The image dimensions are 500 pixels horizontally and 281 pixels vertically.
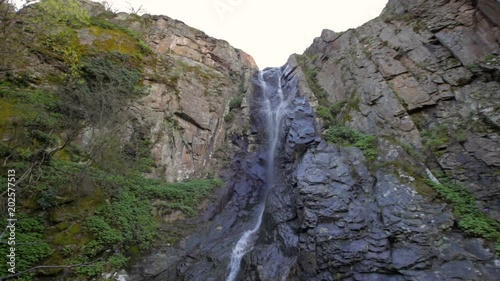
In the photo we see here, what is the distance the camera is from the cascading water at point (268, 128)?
9734mm

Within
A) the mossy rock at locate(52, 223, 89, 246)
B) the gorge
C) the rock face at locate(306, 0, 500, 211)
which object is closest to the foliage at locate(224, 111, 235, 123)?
the gorge

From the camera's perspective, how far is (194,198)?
11938mm

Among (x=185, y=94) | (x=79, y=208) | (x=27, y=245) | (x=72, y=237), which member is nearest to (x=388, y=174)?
(x=72, y=237)

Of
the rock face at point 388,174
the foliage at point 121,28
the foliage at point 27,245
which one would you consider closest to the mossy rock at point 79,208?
the foliage at point 27,245

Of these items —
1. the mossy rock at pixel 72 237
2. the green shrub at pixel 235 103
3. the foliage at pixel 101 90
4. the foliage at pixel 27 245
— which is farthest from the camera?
the green shrub at pixel 235 103

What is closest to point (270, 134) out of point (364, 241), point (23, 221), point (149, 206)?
point (149, 206)

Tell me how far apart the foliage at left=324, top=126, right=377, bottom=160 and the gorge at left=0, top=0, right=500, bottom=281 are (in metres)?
0.07

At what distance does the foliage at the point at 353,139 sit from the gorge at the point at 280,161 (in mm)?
66

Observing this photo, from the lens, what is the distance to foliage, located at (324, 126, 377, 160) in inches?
394

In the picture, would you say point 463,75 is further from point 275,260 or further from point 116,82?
point 116,82

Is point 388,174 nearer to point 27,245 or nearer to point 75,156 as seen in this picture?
point 27,245

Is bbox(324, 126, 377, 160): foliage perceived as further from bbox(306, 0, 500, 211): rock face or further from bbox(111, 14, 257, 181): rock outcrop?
bbox(111, 14, 257, 181): rock outcrop

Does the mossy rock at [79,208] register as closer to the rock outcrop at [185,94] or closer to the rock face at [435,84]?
the rock outcrop at [185,94]

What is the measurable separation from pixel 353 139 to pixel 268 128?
20.9ft
